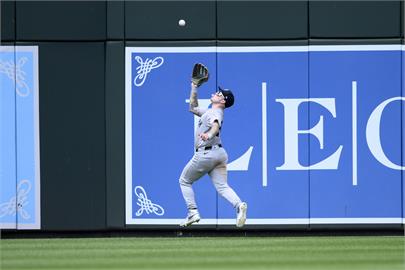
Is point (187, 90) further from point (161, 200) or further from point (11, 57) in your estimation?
point (11, 57)

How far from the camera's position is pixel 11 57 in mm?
14711

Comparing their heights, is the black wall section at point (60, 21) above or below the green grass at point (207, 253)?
above

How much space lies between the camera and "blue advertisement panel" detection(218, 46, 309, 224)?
47.9ft

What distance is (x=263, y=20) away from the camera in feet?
48.0

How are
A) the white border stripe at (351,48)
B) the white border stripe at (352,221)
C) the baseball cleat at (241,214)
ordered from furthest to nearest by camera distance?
the white border stripe at (352,221)
the white border stripe at (351,48)
the baseball cleat at (241,214)

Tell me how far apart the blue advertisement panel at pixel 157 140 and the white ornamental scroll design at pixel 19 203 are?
141cm

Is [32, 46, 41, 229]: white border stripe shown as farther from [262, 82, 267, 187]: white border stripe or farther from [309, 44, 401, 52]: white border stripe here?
[309, 44, 401, 52]: white border stripe

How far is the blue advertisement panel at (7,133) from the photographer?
14.7 metres

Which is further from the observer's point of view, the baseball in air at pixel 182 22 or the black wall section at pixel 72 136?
the black wall section at pixel 72 136

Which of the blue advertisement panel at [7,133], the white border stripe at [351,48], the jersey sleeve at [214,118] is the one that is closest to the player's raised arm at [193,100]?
the jersey sleeve at [214,118]

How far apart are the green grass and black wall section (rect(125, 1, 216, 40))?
111 inches

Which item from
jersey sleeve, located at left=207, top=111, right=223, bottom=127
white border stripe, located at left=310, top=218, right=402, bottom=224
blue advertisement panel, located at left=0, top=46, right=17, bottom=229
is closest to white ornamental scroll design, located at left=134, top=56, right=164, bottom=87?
blue advertisement panel, located at left=0, top=46, right=17, bottom=229

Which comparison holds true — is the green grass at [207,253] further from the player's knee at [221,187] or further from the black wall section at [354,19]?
→ the black wall section at [354,19]

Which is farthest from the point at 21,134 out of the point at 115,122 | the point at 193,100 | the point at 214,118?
the point at 214,118
